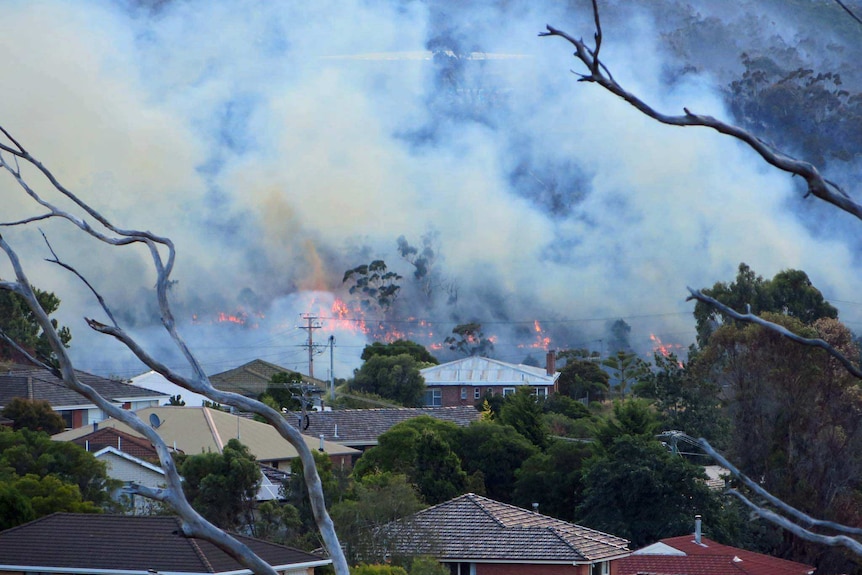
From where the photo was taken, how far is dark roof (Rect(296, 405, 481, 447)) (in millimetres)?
50656

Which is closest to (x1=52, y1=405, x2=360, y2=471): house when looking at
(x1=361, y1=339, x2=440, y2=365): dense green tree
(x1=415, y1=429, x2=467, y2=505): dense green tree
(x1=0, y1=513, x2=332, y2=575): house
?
(x1=415, y1=429, x2=467, y2=505): dense green tree

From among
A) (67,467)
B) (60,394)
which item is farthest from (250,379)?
(67,467)

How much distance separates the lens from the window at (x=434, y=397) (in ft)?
246

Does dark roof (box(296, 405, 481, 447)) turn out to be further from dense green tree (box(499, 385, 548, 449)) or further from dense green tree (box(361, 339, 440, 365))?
dense green tree (box(361, 339, 440, 365))

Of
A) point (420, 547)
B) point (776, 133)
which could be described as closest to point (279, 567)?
point (420, 547)

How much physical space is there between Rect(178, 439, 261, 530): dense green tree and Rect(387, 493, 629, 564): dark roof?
4108mm

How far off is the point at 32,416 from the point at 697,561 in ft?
79.9

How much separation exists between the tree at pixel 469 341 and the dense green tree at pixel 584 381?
74.3 ft

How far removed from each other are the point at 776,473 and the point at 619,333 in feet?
214

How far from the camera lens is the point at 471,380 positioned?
251ft

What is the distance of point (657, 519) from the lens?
121 ft

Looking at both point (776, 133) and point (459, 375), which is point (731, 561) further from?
point (776, 133)

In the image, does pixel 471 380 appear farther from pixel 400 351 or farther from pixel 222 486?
pixel 222 486

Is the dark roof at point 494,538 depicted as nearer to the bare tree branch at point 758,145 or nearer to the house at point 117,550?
the house at point 117,550
